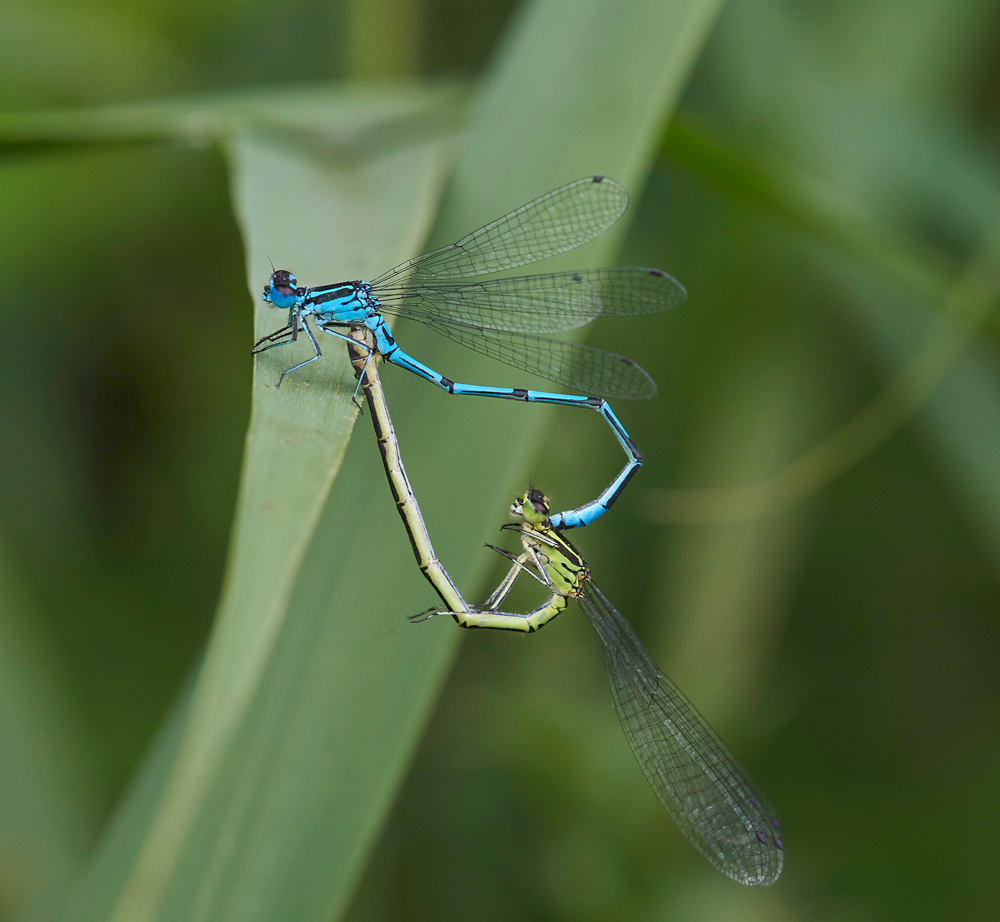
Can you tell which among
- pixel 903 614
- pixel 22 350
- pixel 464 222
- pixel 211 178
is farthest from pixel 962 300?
pixel 22 350

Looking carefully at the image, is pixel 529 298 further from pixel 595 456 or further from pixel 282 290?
pixel 595 456

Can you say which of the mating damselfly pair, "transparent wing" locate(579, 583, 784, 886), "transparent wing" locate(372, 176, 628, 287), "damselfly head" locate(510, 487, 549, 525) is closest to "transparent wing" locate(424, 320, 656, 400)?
the mating damselfly pair

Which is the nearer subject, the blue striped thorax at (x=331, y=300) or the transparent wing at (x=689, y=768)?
the blue striped thorax at (x=331, y=300)

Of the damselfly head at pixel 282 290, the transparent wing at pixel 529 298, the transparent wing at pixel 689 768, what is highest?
the transparent wing at pixel 529 298

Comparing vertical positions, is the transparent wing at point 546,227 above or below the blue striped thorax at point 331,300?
above

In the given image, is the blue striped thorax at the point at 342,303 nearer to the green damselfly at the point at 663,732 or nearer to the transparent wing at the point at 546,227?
the transparent wing at the point at 546,227

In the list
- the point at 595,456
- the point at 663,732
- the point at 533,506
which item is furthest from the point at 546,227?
the point at 595,456

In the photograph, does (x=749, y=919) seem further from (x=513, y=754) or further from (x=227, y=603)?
(x=227, y=603)

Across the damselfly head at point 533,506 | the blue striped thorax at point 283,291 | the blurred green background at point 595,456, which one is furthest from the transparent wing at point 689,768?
the blue striped thorax at point 283,291
